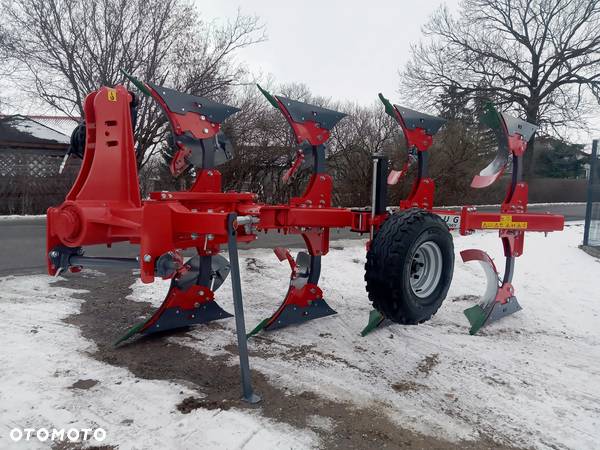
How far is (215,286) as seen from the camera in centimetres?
505

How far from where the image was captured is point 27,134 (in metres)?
18.4

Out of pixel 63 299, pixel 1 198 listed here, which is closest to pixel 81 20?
pixel 1 198

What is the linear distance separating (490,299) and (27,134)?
18522 mm

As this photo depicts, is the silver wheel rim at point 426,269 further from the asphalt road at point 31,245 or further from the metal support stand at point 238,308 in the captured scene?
the asphalt road at point 31,245

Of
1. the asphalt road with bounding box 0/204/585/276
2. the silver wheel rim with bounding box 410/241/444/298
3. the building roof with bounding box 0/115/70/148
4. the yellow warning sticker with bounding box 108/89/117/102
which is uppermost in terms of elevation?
the building roof with bounding box 0/115/70/148

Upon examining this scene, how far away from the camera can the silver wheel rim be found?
11.3 ft

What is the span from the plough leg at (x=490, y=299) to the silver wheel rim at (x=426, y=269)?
1.52 meters

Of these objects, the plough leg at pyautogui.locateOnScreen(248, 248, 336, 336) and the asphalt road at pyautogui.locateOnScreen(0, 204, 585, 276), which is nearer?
the plough leg at pyautogui.locateOnScreen(248, 248, 336, 336)

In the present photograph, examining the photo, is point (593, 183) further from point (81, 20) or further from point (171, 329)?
point (81, 20)

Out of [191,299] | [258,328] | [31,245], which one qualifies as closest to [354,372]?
[258,328]

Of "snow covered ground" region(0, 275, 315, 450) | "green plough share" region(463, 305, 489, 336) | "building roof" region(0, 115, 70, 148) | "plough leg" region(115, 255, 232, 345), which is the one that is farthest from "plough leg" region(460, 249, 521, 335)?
"building roof" region(0, 115, 70, 148)

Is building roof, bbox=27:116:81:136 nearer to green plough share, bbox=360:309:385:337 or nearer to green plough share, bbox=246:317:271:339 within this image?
green plough share, bbox=246:317:271:339

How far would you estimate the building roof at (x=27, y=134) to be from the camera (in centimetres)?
1696
